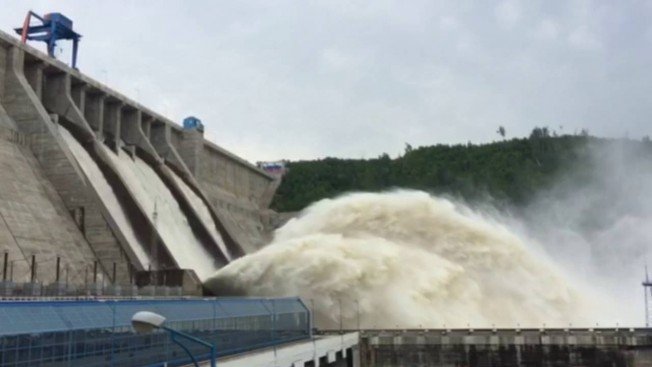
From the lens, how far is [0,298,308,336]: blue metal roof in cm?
1449

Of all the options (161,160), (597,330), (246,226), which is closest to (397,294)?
(597,330)

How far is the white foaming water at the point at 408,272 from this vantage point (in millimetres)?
40750

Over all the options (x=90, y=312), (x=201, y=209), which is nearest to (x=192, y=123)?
(x=201, y=209)

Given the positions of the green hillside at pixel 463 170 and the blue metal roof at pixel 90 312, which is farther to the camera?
the green hillside at pixel 463 170

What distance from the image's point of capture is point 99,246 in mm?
42312

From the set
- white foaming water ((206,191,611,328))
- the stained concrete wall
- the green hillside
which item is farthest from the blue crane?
the green hillside

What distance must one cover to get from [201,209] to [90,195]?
19764 millimetres

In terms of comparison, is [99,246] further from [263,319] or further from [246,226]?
[246,226]

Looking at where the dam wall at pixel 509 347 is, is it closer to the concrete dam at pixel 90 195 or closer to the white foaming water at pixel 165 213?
the concrete dam at pixel 90 195

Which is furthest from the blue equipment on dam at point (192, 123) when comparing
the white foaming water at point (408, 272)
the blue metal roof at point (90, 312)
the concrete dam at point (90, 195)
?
the blue metal roof at point (90, 312)

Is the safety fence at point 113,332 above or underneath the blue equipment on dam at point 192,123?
underneath

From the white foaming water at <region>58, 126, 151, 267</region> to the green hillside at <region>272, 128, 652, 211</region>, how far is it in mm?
62825

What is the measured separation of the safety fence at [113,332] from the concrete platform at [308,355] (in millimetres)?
968

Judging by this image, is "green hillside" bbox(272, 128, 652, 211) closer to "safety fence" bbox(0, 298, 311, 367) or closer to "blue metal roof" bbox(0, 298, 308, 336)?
"safety fence" bbox(0, 298, 311, 367)
